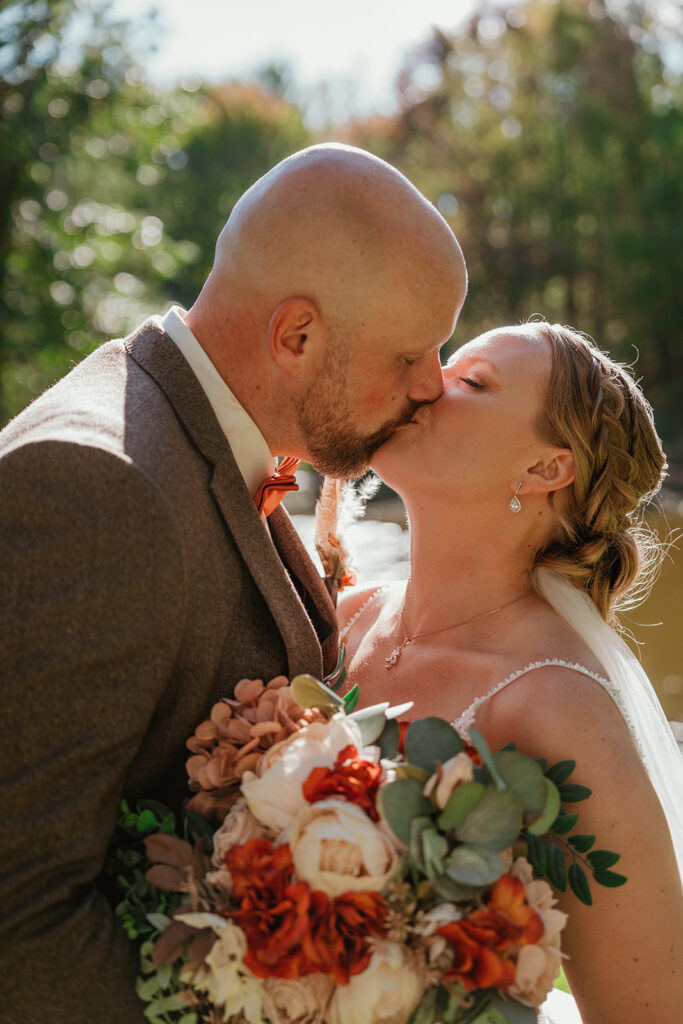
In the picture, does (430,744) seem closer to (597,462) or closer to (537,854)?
(537,854)

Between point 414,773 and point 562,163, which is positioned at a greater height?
point 414,773

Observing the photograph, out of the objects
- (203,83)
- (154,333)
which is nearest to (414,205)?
(154,333)

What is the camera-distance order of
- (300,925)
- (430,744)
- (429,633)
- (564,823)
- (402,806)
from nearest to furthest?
(300,925), (402,806), (430,744), (564,823), (429,633)

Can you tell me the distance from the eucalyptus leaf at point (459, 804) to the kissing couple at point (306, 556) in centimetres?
58

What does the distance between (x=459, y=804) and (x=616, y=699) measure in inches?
35.8

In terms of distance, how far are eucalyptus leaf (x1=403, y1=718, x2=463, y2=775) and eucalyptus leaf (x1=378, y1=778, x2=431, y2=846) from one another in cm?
8

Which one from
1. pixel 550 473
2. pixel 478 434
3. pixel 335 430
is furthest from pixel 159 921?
pixel 550 473

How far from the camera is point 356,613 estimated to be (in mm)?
3666

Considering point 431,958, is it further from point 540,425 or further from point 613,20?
point 613,20

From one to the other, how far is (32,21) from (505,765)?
47.9ft

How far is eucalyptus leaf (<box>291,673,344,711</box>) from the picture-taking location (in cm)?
191

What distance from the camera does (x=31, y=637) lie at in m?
1.66

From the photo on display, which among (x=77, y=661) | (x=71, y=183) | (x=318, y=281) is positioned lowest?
(x=71, y=183)

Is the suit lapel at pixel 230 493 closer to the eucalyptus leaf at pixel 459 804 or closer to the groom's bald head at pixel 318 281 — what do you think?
the groom's bald head at pixel 318 281
